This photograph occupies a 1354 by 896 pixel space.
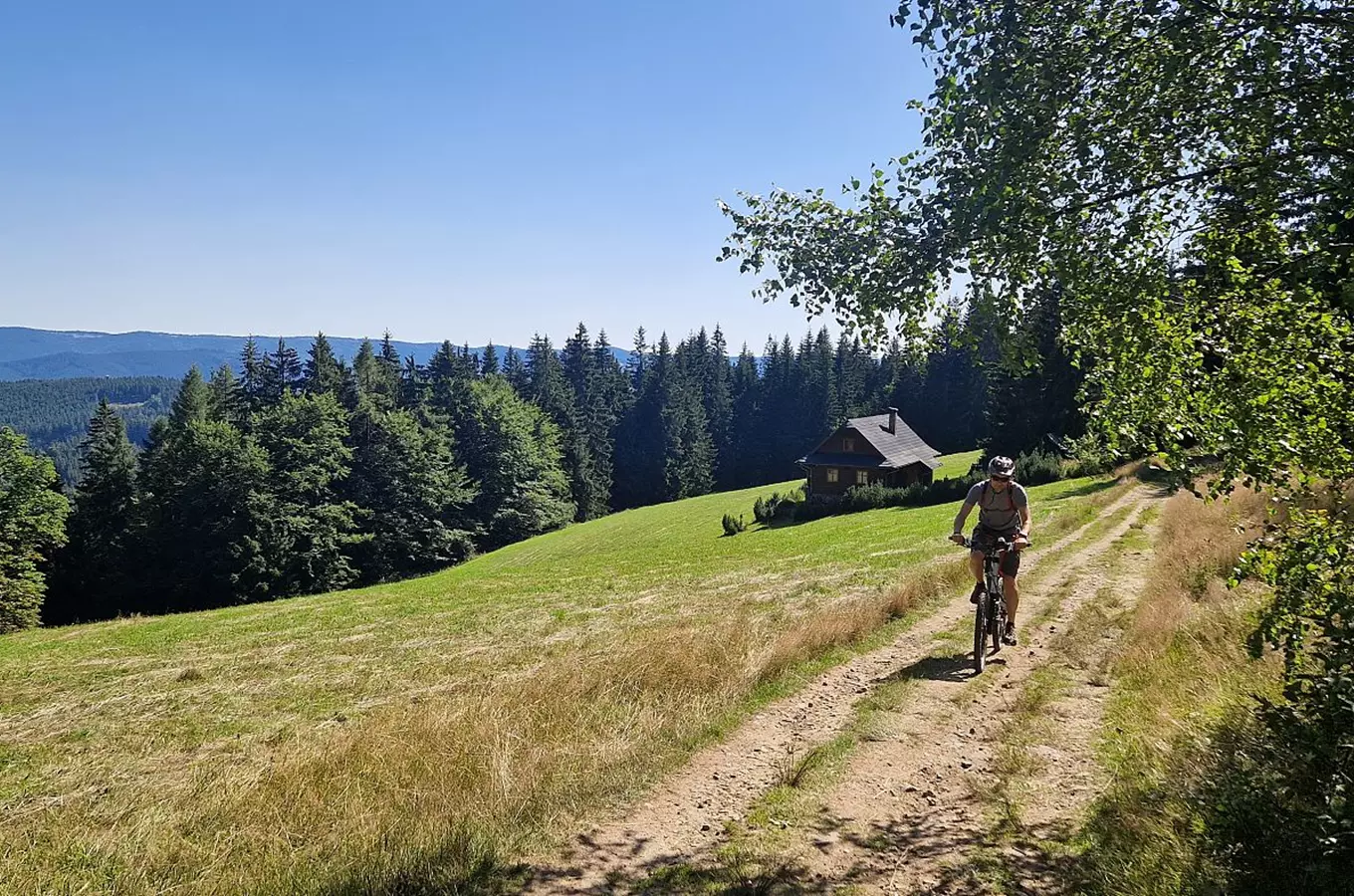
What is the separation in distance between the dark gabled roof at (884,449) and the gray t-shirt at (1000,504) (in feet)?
152

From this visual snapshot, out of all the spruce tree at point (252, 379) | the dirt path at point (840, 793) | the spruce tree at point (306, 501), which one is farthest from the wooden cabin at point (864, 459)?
the spruce tree at point (252, 379)

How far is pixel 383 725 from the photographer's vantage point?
7.07m

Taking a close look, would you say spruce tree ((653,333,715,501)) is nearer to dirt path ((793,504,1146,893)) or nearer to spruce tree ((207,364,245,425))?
spruce tree ((207,364,245,425))

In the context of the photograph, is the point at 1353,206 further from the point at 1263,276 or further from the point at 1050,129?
the point at 1050,129

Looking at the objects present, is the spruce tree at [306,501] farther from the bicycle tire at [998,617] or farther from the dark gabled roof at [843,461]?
the bicycle tire at [998,617]

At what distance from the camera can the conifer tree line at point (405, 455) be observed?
48.5 metres

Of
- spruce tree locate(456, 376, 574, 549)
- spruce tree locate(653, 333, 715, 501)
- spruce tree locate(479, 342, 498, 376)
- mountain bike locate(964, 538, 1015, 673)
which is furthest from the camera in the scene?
spruce tree locate(479, 342, 498, 376)

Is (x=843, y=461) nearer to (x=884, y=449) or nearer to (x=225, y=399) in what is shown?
(x=884, y=449)

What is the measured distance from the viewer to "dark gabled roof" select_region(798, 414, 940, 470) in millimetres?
55000

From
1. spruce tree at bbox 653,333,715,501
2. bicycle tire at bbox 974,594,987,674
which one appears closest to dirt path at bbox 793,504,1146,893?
bicycle tire at bbox 974,594,987,674

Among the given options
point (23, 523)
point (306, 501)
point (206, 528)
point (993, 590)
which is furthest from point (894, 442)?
point (23, 523)

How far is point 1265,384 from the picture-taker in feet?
12.4

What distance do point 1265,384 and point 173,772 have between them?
1013 cm

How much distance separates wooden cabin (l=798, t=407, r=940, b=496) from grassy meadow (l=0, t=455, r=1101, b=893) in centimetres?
3352
